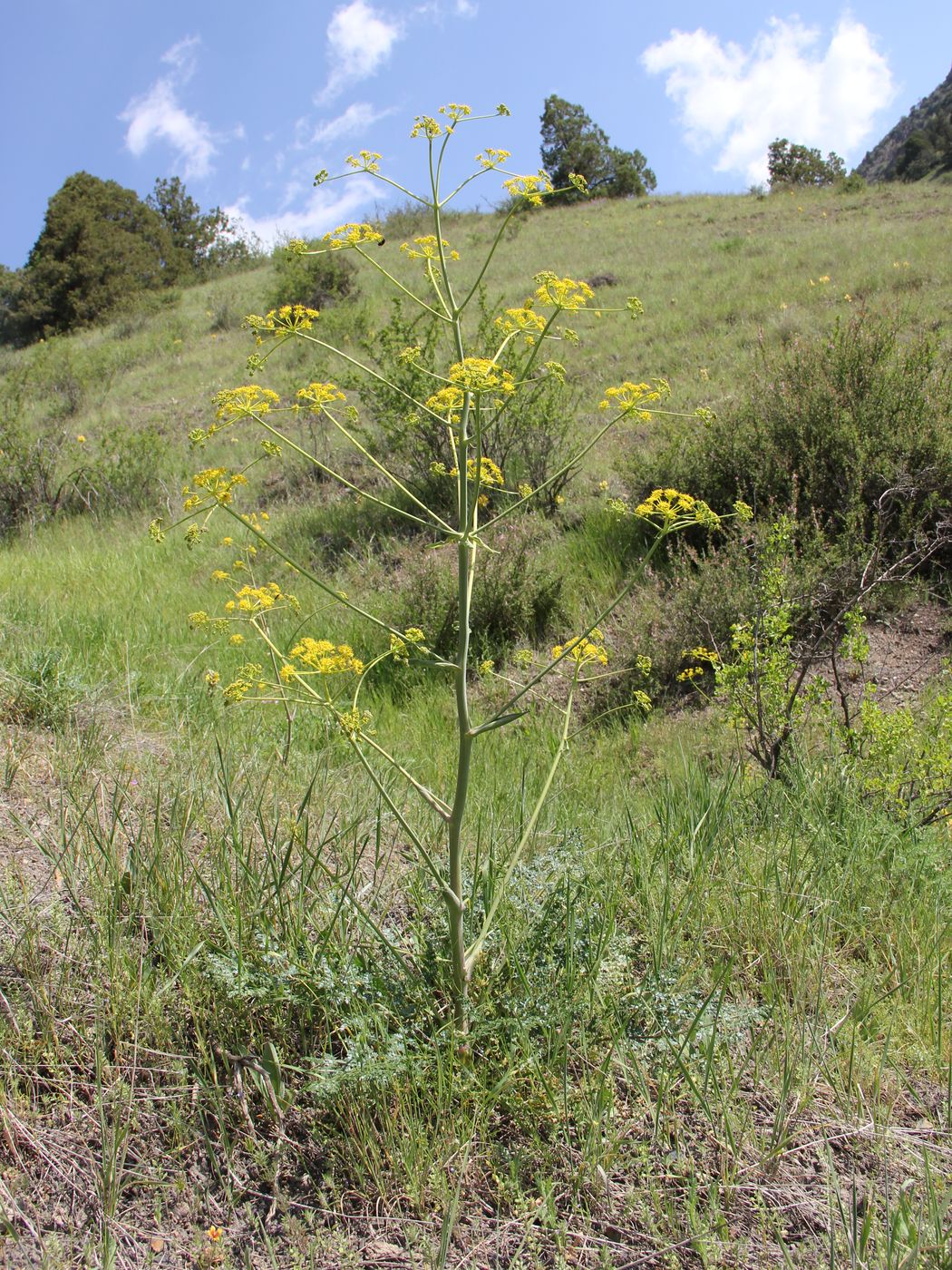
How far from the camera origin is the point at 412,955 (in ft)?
6.35

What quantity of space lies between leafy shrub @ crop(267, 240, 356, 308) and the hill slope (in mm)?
23180

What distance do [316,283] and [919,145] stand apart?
137 feet

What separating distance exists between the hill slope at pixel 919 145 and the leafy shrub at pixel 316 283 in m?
23.2

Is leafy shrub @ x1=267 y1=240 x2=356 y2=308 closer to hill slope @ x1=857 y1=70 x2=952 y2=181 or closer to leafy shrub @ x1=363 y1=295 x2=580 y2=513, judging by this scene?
leafy shrub @ x1=363 y1=295 x2=580 y2=513

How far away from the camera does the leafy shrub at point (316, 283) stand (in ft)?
49.6

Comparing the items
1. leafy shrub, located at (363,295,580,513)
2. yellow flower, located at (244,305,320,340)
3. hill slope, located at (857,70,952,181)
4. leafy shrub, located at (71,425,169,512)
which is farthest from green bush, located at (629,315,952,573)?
hill slope, located at (857,70,952,181)

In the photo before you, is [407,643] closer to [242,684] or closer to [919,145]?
[242,684]

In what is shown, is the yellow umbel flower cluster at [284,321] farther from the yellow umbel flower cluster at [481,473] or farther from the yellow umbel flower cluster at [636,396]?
the yellow umbel flower cluster at [636,396]

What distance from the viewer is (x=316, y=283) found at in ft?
50.6

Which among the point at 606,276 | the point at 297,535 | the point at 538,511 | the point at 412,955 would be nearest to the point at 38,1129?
the point at 412,955

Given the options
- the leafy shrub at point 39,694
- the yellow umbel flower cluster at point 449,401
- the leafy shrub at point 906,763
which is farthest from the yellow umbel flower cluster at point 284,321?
the leafy shrub at point 906,763

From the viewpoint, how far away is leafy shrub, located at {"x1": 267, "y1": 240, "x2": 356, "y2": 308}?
1512 centimetres

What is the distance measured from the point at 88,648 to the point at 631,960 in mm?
3132

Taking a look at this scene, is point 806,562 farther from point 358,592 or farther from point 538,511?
point 358,592
